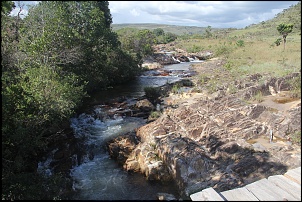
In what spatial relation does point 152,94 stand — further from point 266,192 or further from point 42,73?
point 266,192

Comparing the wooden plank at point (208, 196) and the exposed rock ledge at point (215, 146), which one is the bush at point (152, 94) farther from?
the wooden plank at point (208, 196)

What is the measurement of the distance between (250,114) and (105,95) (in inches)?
461

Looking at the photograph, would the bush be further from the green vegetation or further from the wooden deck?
the wooden deck

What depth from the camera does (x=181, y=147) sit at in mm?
8594

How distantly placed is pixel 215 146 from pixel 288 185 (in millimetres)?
6574

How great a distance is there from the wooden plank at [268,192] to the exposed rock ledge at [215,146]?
3617mm

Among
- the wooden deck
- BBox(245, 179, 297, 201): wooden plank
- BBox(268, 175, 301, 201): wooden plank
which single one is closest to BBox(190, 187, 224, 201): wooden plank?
→ the wooden deck

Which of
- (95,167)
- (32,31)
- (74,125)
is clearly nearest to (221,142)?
(95,167)

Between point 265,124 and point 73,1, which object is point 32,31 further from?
point 265,124

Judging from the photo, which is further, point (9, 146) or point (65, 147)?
point (65, 147)

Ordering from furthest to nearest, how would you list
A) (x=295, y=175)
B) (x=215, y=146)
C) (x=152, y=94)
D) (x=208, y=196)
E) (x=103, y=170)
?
(x=152, y=94), (x=103, y=170), (x=215, y=146), (x=295, y=175), (x=208, y=196)

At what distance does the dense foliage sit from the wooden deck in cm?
508

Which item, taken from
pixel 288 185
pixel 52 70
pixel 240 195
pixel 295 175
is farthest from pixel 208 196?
pixel 52 70

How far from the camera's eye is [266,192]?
1.98 meters
